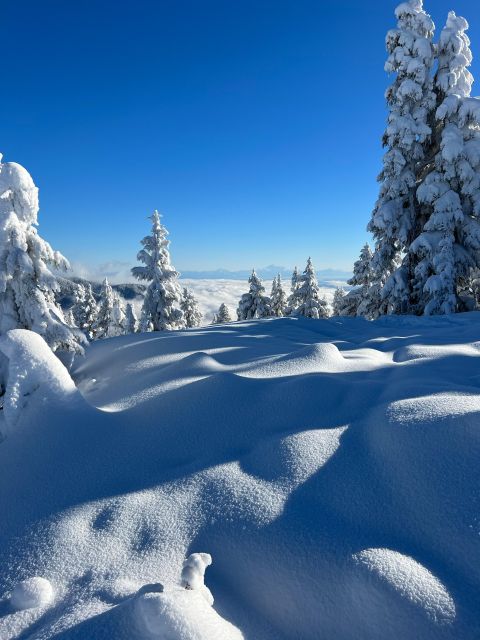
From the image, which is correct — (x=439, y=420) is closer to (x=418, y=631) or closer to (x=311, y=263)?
(x=418, y=631)

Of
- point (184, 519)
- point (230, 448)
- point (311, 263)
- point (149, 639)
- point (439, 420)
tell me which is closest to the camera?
point (149, 639)

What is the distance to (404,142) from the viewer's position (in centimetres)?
1316

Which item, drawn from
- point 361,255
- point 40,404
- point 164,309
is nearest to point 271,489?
point 40,404

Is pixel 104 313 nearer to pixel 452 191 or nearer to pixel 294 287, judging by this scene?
pixel 294 287

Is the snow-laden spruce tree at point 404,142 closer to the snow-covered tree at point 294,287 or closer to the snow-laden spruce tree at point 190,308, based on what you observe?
the snow-covered tree at point 294,287

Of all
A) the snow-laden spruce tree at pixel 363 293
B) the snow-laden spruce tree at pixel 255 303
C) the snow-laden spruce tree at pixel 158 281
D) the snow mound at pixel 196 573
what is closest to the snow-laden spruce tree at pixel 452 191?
the snow-laden spruce tree at pixel 363 293

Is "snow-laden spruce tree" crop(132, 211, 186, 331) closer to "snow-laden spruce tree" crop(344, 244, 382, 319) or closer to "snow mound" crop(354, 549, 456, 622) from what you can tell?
"snow-laden spruce tree" crop(344, 244, 382, 319)

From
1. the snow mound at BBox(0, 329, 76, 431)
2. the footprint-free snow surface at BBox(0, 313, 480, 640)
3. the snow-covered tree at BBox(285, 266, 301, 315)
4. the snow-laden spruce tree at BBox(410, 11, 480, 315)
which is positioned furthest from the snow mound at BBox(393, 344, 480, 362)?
the snow-covered tree at BBox(285, 266, 301, 315)

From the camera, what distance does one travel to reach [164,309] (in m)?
24.6

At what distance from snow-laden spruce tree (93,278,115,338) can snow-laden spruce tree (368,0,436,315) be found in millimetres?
34220

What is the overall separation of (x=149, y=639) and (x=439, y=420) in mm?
2521

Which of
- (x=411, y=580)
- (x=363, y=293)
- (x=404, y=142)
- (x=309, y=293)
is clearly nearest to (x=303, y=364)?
(x=411, y=580)

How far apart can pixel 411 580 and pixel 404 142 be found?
48.6 feet

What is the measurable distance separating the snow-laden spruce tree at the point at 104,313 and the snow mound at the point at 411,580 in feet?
138
